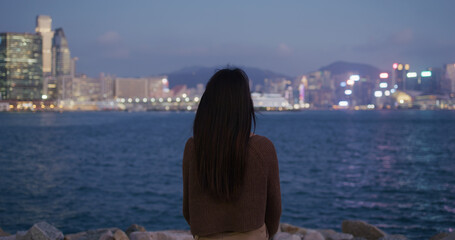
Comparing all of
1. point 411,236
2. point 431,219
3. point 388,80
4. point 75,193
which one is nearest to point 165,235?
point 411,236

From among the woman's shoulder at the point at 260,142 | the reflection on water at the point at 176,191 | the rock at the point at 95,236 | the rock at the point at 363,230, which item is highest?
the woman's shoulder at the point at 260,142

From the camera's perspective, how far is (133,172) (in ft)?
60.6

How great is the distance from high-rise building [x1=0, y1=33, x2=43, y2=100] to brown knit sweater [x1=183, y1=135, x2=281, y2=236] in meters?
163

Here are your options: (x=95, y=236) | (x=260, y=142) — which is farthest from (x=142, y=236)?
(x=260, y=142)

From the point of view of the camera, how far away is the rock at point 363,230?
6.29 m

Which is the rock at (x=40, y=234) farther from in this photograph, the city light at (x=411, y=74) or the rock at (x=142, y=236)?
the city light at (x=411, y=74)

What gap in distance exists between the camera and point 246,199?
1.87 metres

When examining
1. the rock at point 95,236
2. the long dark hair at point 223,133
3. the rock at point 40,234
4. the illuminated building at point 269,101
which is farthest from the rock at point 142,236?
the illuminated building at point 269,101

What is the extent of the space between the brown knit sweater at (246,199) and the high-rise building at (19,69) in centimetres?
16281

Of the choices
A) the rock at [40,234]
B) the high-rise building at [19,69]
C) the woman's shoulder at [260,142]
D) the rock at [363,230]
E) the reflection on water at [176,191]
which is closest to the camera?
the woman's shoulder at [260,142]

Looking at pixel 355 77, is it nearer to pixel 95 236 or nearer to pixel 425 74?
pixel 425 74

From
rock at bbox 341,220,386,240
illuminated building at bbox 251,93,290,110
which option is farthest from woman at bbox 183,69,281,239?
illuminated building at bbox 251,93,290,110

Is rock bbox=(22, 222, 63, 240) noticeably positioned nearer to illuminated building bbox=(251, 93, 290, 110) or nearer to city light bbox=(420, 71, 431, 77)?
illuminated building bbox=(251, 93, 290, 110)

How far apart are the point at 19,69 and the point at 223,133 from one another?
166590 millimetres
